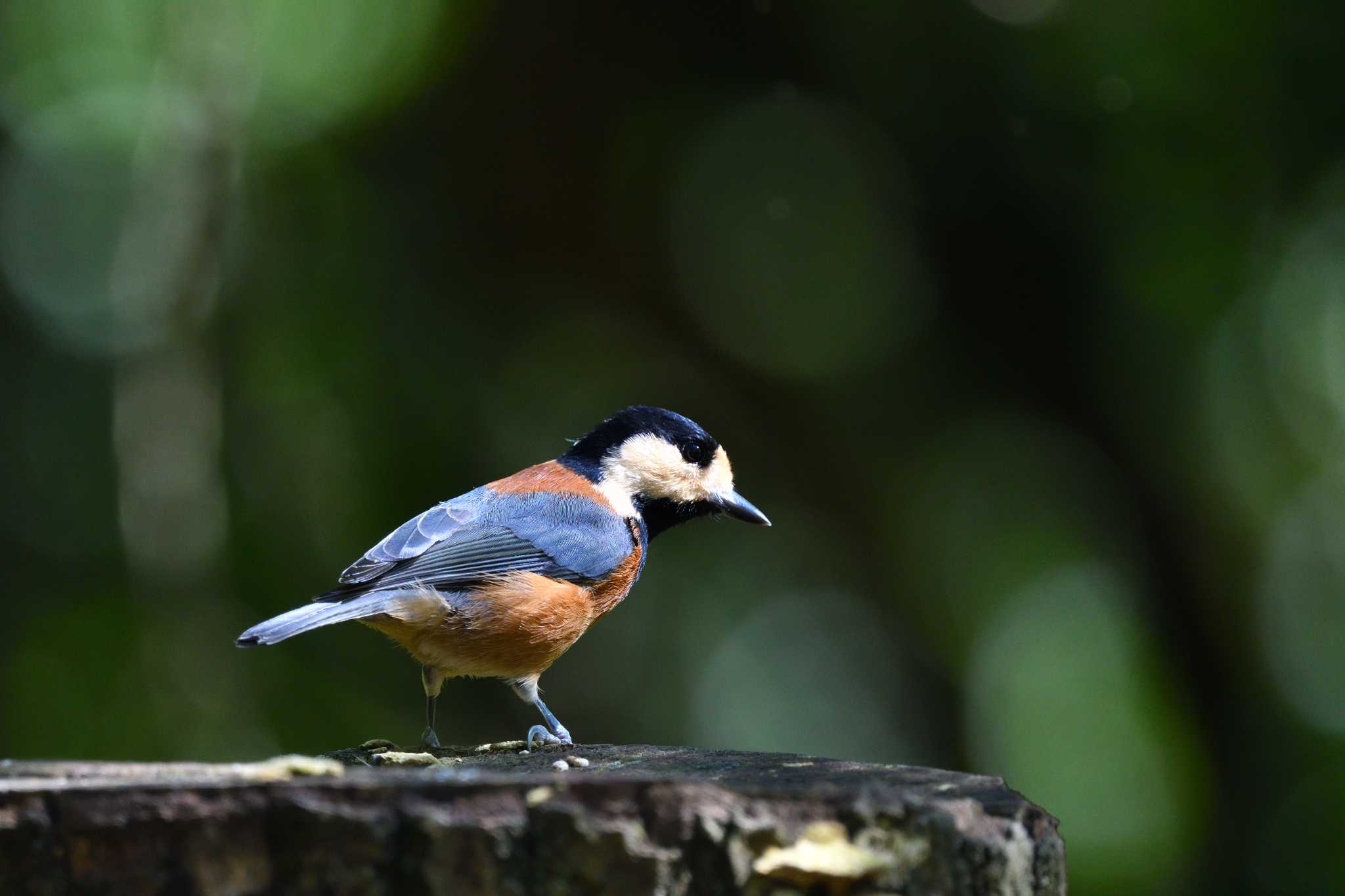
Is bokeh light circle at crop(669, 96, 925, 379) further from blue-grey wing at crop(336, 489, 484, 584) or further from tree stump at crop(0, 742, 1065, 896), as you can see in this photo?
tree stump at crop(0, 742, 1065, 896)

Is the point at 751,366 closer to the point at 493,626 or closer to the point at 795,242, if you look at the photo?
the point at 795,242

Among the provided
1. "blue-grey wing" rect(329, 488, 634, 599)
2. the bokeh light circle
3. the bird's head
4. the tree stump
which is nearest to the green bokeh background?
the bokeh light circle

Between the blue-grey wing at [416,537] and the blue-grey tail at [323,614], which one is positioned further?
the blue-grey wing at [416,537]

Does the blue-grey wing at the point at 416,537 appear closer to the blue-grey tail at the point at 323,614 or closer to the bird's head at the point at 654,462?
the blue-grey tail at the point at 323,614

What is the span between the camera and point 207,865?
4.86 feet

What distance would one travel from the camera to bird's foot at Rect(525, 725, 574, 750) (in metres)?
2.75

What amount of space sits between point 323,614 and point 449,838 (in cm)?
156

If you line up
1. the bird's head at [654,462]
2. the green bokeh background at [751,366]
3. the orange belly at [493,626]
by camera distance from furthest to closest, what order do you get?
the green bokeh background at [751,366]
the bird's head at [654,462]
the orange belly at [493,626]

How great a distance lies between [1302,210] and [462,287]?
3.51m

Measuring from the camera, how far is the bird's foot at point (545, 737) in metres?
2.75

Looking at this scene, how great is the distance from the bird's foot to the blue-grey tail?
19.5 inches

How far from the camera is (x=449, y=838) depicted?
147 cm

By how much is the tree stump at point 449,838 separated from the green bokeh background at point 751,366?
3.25m

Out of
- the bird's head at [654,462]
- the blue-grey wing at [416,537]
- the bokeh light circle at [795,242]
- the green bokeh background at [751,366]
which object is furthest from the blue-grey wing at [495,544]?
the bokeh light circle at [795,242]
